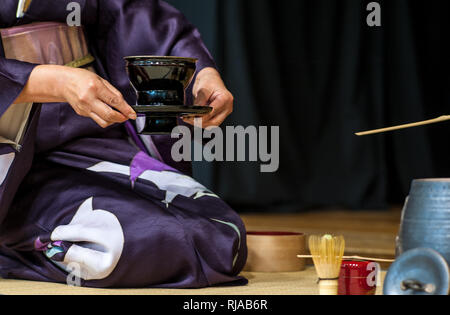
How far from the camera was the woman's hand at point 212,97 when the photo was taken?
6.14 ft

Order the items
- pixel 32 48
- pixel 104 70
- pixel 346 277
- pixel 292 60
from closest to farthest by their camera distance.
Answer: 1. pixel 346 277
2. pixel 32 48
3. pixel 104 70
4. pixel 292 60

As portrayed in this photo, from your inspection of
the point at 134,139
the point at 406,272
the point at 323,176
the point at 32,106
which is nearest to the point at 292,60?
the point at 323,176

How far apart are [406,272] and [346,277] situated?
0.33 meters

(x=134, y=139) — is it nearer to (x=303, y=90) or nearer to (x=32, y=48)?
(x=32, y=48)

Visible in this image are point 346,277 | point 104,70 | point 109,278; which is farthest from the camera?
point 104,70

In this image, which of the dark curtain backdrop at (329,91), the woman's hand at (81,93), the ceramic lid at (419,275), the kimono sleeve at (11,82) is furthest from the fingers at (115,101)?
the dark curtain backdrop at (329,91)

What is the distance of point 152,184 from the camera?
198 centimetres

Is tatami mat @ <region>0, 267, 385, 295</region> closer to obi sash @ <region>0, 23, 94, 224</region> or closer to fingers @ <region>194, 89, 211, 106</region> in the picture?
obi sash @ <region>0, 23, 94, 224</region>

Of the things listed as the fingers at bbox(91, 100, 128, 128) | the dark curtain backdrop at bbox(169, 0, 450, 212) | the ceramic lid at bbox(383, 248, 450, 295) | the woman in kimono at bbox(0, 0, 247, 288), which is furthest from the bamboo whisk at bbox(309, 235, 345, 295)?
the dark curtain backdrop at bbox(169, 0, 450, 212)

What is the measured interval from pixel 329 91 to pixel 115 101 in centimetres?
338

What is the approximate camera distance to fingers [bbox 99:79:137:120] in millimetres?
1588

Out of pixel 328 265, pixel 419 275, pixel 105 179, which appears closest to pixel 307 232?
pixel 105 179

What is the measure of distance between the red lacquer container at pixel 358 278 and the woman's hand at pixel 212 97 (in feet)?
1.53

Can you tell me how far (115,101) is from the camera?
5.22 feet
